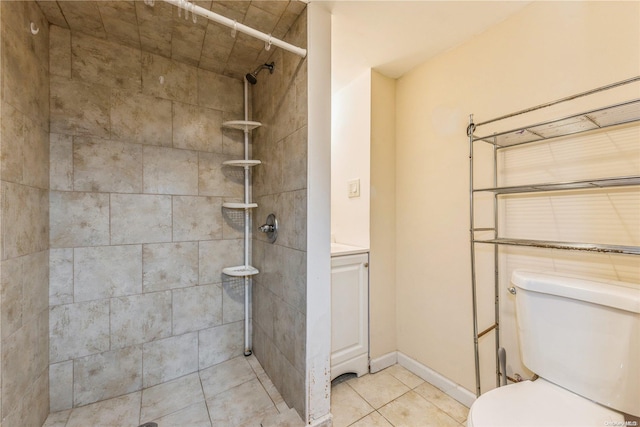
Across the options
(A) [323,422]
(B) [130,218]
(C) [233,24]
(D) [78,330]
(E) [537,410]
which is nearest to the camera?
(E) [537,410]

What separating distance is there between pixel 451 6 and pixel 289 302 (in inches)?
68.5

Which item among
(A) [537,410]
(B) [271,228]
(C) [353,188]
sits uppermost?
(C) [353,188]

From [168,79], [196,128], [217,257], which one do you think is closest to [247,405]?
[217,257]

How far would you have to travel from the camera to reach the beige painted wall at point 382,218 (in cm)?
185

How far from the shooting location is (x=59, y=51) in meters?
1.41

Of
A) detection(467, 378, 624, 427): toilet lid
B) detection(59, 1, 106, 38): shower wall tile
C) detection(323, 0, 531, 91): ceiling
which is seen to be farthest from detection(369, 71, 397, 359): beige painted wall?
detection(59, 1, 106, 38): shower wall tile

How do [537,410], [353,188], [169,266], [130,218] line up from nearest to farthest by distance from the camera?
[537,410] < [130,218] < [169,266] < [353,188]

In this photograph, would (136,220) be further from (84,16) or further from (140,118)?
(84,16)

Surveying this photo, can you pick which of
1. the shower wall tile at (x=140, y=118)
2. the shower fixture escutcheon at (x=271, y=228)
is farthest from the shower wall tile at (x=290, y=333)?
the shower wall tile at (x=140, y=118)

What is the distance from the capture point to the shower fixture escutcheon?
5.14 feet

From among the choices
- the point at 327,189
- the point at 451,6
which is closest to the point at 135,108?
the point at 327,189

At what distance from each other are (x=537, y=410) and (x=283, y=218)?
132cm

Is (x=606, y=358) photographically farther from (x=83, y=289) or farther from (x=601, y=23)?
(x=83, y=289)

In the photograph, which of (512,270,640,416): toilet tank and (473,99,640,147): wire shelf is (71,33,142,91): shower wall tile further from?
(512,270,640,416): toilet tank
